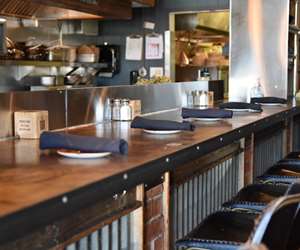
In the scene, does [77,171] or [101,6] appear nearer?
[77,171]

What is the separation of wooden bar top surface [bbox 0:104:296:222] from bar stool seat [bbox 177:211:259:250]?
14.8 inches

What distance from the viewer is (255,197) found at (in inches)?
121

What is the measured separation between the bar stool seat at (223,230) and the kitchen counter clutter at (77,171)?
317 mm

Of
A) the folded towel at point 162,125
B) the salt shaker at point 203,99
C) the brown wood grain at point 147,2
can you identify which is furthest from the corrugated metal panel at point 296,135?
the folded towel at point 162,125

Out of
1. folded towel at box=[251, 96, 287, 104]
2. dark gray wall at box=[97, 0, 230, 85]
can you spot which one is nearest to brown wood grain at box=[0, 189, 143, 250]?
folded towel at box=[251, 96, 287, 104]

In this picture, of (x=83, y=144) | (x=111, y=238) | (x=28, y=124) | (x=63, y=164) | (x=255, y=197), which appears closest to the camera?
(x=63, y=164)

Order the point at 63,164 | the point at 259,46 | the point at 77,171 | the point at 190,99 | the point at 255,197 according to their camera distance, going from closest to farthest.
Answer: the point at 77,171 → the point at 63,164 → the point at 255,197 → the point at 190,99 → the point at 259,46

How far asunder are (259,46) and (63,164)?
4.47 metres

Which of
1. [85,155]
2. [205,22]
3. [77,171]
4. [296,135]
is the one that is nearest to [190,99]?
[296,135]

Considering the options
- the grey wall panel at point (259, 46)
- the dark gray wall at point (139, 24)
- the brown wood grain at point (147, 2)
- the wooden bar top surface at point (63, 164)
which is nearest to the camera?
the wooden bar top surface at point (63, 164)

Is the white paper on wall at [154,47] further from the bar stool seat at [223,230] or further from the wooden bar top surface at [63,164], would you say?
the bar stool seat at [223,230]

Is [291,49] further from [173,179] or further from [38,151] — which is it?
[38,151]

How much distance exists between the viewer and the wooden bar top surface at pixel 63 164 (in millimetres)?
1507

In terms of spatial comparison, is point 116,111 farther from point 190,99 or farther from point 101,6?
point 101,6
